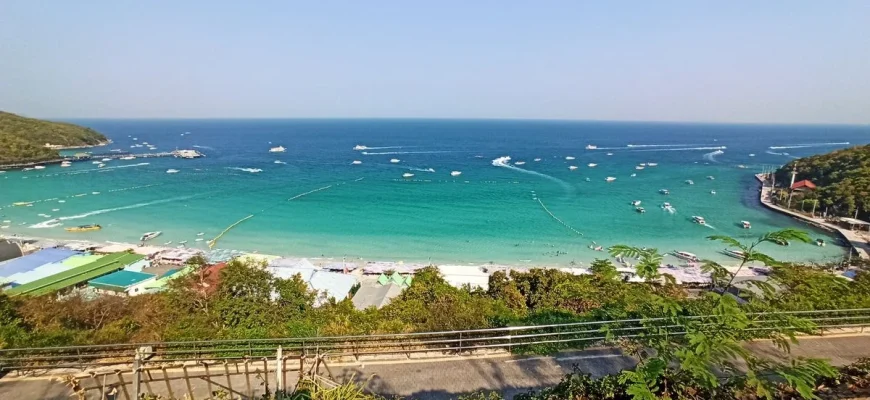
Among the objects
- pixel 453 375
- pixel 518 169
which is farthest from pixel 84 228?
pixel 518 169

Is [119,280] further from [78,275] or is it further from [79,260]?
[79,260]

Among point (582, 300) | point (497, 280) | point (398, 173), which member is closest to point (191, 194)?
point (398, 173)

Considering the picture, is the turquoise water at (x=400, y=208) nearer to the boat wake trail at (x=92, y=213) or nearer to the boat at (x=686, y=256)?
the boat wake trail at (x=92, y=213)

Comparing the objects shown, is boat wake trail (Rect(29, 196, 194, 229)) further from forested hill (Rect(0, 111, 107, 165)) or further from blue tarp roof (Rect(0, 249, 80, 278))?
forested hill (Rect(0, 111, 107, 165))

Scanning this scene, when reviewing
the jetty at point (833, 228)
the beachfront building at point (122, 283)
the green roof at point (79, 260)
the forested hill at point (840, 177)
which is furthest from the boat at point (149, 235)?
the forested hill at point (840, 177)

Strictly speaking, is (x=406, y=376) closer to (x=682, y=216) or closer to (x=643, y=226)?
(x=643, y=226)

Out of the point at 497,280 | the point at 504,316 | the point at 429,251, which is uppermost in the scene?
the point at 504,316

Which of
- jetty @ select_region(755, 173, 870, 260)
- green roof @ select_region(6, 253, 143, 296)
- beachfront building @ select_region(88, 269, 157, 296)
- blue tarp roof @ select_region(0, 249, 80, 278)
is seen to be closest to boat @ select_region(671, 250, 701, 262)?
jetty @ select_region(755, 173, 870, 260)
